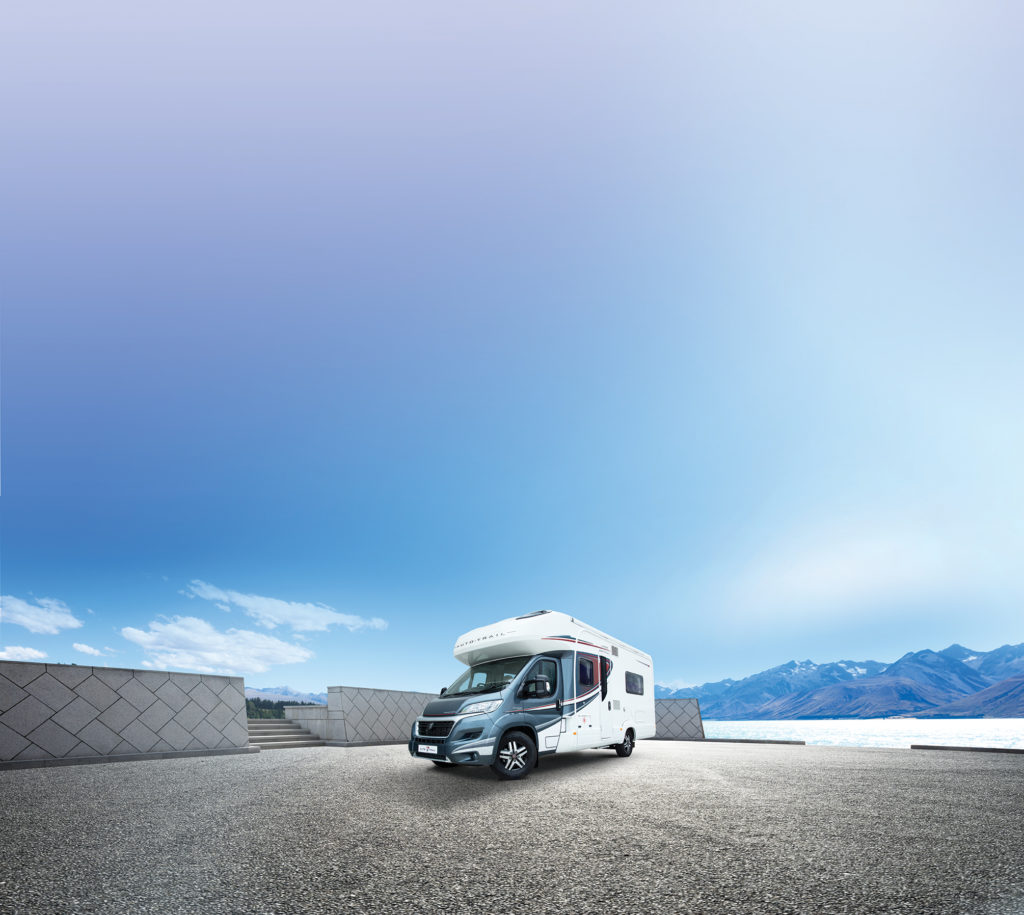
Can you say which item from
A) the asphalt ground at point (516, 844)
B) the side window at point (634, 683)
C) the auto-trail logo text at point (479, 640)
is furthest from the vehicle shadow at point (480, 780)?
the auto-trail logo text at point (479, 640)

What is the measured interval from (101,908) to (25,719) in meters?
10.1

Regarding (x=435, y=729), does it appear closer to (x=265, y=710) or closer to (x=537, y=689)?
(x=537, y=689)

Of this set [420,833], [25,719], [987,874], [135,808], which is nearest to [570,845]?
[420,833]

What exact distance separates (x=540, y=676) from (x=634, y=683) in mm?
4268

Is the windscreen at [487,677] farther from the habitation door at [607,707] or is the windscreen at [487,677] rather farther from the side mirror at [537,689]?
the habitation door at [607,707]

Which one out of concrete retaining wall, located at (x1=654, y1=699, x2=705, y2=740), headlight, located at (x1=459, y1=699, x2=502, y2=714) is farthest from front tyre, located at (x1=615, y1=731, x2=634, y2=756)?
concrete retaining wall, located at (x1=654, y1=699, x2=705, y2=740)

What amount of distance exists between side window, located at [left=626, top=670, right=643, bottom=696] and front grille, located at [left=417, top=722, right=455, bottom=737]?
16.9ft

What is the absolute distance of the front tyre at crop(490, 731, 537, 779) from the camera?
8320mm

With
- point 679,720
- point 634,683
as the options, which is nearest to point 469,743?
point 634,683

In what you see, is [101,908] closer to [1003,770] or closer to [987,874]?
[987,874]

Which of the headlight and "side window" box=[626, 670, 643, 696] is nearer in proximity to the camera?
the headlight

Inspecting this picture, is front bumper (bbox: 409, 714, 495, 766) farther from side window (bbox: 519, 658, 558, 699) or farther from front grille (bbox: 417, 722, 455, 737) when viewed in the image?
side window (bbox: 519, 658, 558, 699)

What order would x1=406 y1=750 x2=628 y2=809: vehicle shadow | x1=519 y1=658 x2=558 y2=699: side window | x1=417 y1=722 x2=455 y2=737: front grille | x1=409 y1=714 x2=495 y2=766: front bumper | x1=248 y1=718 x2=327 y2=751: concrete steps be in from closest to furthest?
x1=406 y1=750 x2=628 y2=809: vehicle shadow, x1=409 y1=714 x2=495 y2=766: front bumper, x1=417 y1=722 x2=455 y2=737: front grille, x1=519 y1=658 x2=558 y2=699: side window, x1=248 y1=718 x2=327 y2=751: concrete steps

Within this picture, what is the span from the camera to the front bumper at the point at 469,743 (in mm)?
8117
